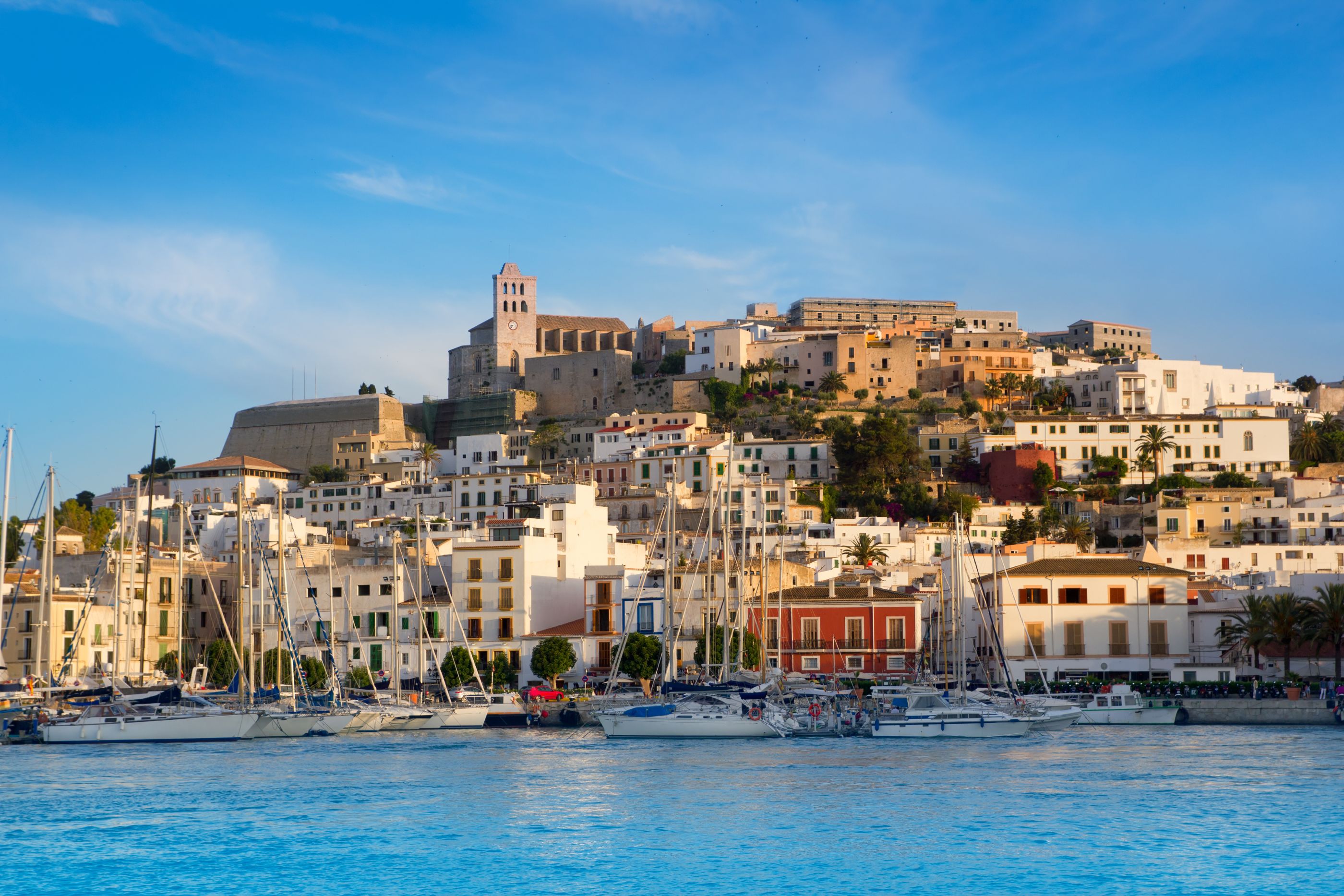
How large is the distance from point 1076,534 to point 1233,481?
14924 mm

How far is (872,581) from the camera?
75375 mm

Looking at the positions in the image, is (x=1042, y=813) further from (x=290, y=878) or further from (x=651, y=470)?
(x=651, y=470)

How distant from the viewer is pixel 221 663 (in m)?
68.1

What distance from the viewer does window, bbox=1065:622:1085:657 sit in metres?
64.8

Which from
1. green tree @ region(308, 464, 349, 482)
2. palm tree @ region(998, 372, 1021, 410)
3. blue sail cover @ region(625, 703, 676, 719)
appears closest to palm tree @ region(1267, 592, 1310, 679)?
blue sail cover @ region(625, 703, 676, 719)

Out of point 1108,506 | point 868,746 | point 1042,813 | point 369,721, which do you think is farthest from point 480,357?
point 1042,813

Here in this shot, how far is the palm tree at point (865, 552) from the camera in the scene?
88375mm

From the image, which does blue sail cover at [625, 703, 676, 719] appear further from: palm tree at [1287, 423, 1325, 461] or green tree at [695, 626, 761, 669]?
palm tree at [1287, 423, 1325, 461]

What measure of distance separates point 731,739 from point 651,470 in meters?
56.2

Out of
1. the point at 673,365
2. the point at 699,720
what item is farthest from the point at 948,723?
the point at 673,365

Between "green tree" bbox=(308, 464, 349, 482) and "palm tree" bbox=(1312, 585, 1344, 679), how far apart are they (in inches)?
3159

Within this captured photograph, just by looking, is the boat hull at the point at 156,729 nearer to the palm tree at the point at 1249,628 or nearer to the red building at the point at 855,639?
the red building at the point at 855,639

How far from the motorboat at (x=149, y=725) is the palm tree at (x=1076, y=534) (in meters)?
55.9

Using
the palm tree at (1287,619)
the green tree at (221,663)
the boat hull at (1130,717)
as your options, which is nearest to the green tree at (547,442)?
the green tree at (221,663)
